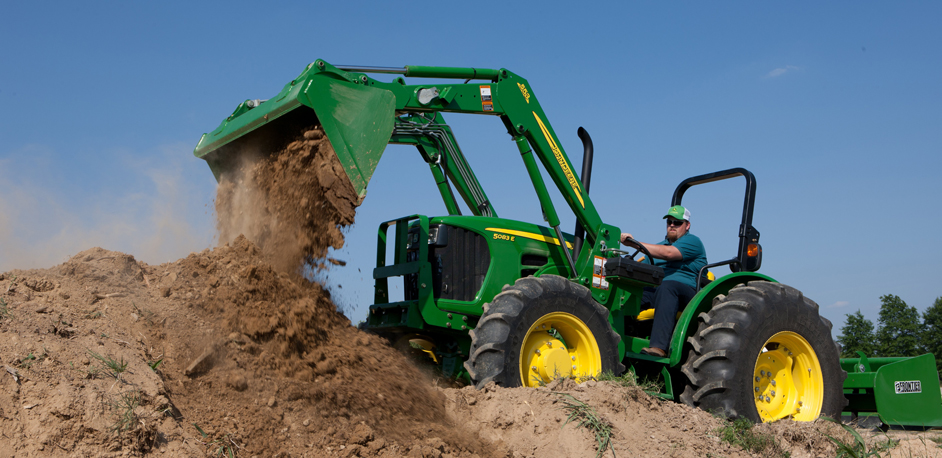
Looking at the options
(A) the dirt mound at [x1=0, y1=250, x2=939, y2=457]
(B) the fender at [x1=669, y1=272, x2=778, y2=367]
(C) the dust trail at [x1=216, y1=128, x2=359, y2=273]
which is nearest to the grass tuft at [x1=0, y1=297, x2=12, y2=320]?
(A) the dirt mound at [x1=0, y1=250, x2=939, y2=457]

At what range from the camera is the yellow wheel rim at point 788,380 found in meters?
6.50

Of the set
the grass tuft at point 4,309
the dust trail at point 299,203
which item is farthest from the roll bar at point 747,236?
the grass tuft at point 4,309

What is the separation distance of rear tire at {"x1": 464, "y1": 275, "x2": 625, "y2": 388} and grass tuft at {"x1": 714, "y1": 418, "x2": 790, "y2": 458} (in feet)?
3.27

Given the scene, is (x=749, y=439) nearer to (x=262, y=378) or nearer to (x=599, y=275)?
(x=599, y=275)

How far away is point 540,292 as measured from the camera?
577 centimetres

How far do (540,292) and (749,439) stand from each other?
1.95 m

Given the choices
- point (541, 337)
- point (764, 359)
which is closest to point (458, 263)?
point (541, 337)

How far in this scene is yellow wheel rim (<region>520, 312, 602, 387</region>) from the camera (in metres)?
5.82

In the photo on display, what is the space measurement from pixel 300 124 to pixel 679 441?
3.89m

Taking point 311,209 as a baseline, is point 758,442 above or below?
below

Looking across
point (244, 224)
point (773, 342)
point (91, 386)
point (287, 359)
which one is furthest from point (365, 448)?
point (773, 342)

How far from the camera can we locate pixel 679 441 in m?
5.03

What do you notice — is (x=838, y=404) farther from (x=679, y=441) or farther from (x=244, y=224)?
(x=244, y=224)

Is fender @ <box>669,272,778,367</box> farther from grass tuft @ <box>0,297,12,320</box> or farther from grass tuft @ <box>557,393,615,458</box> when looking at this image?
grass tuft @ <box>0,297,12,320</box>
